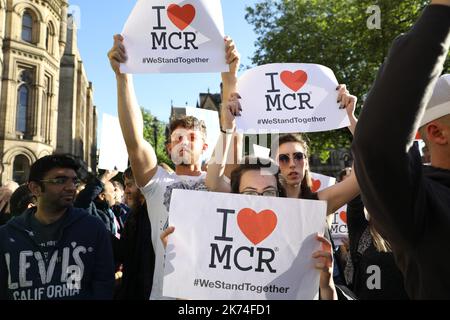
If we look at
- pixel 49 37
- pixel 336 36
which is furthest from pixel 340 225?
pixel 49 37

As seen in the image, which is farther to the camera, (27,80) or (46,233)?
(27,80)

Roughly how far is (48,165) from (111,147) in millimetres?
1788

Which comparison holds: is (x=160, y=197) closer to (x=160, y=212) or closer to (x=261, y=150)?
(x=160, y=212)

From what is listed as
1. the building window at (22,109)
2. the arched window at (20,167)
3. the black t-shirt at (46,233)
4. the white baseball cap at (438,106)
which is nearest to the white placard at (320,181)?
the black t-shirt at (46,233)

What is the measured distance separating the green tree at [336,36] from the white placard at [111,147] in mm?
14711

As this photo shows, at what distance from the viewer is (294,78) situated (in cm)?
364

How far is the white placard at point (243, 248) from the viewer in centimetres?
201

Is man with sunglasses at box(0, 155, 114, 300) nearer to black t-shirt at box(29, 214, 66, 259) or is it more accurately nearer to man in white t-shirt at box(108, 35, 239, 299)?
black t-shirt at box(29, 214, 66, 259)

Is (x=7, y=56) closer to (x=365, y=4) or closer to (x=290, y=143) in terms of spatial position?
(x=365, y=4)

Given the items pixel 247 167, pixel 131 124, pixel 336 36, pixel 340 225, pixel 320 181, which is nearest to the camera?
pixel 247 167

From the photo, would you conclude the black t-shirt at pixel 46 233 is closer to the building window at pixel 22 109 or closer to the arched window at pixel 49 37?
the building window at pixel 22 109

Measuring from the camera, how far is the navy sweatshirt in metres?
2.91
